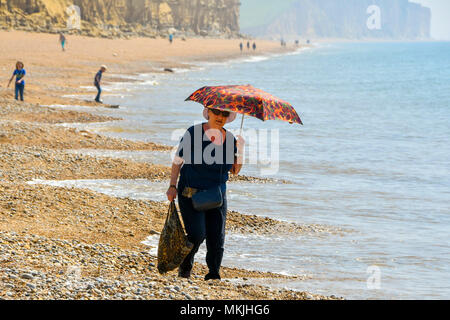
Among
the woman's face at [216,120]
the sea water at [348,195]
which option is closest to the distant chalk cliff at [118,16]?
the sea water at [348,195]

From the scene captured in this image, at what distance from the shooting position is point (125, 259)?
286 inches

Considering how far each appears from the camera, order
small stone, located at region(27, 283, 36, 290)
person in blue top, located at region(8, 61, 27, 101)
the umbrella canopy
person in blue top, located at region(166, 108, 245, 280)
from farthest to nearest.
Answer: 1. person in blue top, located at region(8, 61, 27, 101)
2. person in blue top, located at region(166, 108, 245, 280)
3. the umbrella canopy
4. small stone, located at region(27, 283, 36, 290)

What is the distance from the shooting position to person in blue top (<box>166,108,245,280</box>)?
6160 millimetres

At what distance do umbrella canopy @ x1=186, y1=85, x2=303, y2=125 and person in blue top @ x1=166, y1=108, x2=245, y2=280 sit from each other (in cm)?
15

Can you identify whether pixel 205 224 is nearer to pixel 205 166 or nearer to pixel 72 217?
pixel 205 166

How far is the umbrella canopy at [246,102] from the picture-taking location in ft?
19.9

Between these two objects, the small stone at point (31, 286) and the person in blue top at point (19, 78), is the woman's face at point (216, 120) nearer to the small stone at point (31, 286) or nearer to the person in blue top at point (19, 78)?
the small stone at point (31, 286)

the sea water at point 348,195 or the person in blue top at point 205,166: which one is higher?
the person in blue top at point 205,166

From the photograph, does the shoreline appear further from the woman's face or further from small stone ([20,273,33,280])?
the woman's face
